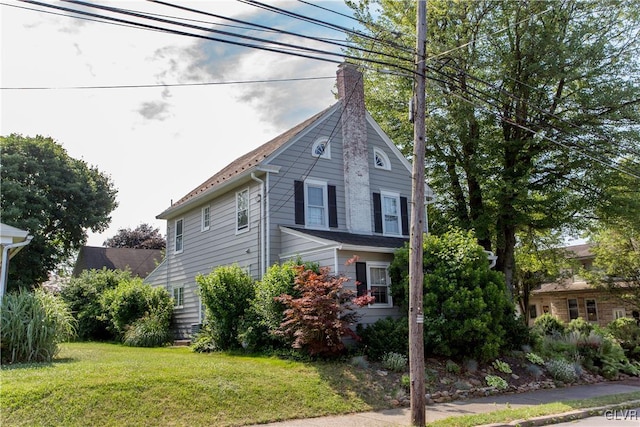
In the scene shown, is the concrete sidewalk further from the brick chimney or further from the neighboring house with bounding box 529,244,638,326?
the neighboring house with bounding box 529,244,638,326

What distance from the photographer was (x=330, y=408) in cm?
942

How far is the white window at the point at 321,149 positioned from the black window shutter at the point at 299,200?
1.40m

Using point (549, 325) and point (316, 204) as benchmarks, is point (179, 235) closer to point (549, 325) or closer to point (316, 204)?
point (316, 204)

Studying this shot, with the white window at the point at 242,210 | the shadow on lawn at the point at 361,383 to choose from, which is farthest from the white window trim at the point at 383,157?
the shadow on lawn at the point at 361,383

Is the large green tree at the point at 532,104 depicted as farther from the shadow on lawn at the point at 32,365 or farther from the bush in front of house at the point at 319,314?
the shadow on lawn at the point at 32,365

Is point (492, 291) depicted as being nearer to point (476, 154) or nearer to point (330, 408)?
point (330, 408)

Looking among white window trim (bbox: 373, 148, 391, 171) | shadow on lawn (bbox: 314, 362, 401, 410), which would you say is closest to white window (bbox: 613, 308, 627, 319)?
white window trim (bbox: 373, 148, 391, 171)

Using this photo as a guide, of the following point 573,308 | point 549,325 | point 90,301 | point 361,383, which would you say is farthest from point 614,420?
point 573,308

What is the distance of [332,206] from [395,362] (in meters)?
7.17

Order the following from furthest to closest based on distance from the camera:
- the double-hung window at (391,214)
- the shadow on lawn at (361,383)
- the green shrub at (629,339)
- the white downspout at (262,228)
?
the double-hung window at (391,214)
the green shrub at (629,339)
the white downspout at (262,228)
the shadow on lawn at (361,383)

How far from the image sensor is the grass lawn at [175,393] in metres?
7.50

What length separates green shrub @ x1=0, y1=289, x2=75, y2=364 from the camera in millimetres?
10531

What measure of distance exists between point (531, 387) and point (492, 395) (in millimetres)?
1596

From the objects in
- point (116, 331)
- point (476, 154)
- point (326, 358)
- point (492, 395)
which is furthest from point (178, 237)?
point (492, 395)
